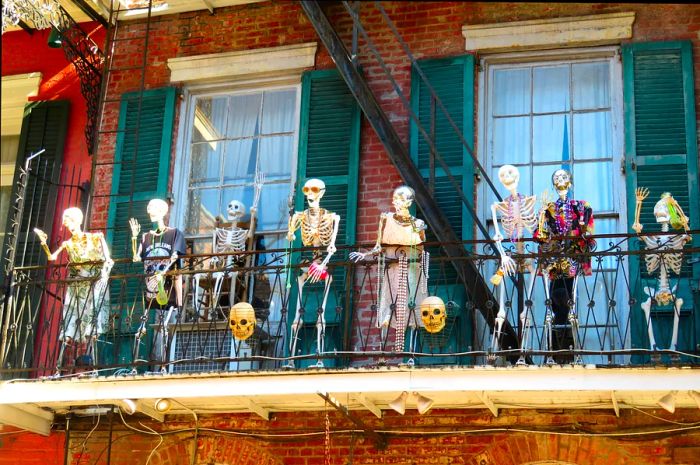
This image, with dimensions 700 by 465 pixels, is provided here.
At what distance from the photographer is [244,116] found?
982 centimetres

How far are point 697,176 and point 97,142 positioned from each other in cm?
578

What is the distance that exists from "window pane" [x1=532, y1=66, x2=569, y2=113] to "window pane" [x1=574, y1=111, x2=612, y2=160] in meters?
0.22

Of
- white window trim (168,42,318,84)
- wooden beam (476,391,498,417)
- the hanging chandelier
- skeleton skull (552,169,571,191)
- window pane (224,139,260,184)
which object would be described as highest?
the hanging chandelier

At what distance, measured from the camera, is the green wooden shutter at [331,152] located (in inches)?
336

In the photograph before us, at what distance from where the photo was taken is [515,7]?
9062 mm

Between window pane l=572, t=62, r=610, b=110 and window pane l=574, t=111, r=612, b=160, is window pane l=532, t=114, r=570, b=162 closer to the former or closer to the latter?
window pane l=574, t=111, r=612, b=160

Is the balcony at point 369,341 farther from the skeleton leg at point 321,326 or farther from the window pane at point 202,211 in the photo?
the window pane at point 202,211

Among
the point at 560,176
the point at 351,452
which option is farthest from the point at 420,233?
the point at 351,452

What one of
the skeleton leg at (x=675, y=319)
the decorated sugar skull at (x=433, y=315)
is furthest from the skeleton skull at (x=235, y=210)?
the skeleton leg at (x=675, y=319)

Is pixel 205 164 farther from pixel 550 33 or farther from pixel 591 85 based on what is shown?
pixel 591 85

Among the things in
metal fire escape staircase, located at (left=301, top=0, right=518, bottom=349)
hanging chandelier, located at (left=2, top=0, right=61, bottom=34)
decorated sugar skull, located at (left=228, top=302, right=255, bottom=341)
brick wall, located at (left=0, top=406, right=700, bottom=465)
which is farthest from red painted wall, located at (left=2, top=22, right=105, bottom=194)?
decorated sugar skull, located at (left=228, top=302, right=255, bottom=341)

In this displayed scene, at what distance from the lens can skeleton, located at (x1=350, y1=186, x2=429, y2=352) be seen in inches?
291

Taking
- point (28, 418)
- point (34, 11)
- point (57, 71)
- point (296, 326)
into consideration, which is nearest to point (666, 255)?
point (296, 326)

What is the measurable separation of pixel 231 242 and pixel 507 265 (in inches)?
108
